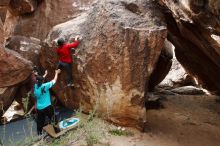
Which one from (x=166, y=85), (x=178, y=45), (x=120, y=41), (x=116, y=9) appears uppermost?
(x=116, y=9)

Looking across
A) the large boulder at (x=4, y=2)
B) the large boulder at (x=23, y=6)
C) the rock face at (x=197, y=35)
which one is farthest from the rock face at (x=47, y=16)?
the rock face at (x=197, y=35)

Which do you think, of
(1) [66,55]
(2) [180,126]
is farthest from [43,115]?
(2) [180,126]

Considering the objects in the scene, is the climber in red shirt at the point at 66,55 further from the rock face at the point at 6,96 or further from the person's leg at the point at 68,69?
the rock face at the point at 6,96

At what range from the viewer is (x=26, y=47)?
10883mm

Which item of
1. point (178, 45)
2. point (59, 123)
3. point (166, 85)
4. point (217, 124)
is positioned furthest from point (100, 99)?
point (166, 85)

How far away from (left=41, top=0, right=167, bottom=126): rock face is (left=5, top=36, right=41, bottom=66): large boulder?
242 cm

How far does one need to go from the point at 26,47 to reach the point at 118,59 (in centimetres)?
388

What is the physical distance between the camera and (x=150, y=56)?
8078mm

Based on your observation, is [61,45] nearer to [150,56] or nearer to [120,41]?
[120,41]

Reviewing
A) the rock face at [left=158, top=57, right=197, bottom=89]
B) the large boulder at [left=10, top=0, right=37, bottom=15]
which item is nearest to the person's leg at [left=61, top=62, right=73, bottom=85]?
the large boulder at [left=10, top=0, right=37, bottom=15]

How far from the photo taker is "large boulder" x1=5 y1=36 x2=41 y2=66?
35.2 feet

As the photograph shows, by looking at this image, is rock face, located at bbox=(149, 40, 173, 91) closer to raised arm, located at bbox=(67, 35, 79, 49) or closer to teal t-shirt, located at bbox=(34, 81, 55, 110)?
raised arm, located at bbox=(67, 35, 79, 49)

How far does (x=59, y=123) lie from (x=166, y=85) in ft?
24.9

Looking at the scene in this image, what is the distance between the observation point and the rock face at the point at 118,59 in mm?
7996
